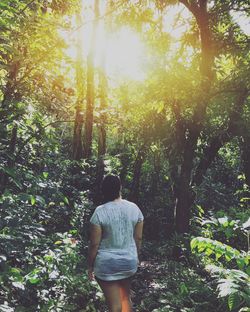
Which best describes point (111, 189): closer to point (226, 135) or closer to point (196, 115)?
point (196, 115)

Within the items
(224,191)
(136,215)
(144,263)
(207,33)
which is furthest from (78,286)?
(224,191)

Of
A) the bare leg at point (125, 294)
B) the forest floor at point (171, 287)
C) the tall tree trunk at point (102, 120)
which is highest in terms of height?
the tall tree trunk at point (102, 120)

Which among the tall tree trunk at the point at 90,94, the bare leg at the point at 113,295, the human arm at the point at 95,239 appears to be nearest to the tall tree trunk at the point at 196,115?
the human arm at the point at 95,239

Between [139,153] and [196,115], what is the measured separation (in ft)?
16.9


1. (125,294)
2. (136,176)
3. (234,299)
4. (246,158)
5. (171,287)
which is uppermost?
(246,158)

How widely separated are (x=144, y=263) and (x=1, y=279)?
21.4ft

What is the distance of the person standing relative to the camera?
14.1 feet

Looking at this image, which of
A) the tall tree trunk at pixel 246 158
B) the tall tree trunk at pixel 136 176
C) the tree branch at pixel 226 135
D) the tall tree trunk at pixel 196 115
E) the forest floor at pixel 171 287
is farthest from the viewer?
the tall tree trunk at pixel 136 176

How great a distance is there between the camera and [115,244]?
4.38m

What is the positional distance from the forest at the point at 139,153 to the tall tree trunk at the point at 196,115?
2 cm

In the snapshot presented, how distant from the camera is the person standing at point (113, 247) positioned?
431 cm

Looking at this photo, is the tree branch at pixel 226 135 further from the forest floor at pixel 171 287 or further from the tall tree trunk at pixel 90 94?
the tall tree trunk at pixel 90 94

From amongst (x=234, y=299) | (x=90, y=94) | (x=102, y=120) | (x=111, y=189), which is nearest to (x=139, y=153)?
(x=102, y=120)

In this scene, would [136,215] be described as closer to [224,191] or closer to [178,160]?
[178,160]
